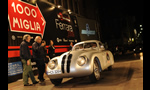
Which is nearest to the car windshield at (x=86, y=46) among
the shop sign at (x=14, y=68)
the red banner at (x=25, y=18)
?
the shop sign at (x=14, y=68)

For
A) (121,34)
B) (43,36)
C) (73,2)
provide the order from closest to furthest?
(43,36), (73,2), (121,34)

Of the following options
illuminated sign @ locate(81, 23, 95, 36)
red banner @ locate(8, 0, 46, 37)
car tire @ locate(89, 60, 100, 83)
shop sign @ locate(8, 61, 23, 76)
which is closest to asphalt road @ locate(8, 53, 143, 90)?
car tire @ locate(89, 60, 100, 83)

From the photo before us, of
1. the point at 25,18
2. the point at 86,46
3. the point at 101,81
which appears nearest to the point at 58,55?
the point at 25,18

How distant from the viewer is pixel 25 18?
32.7 ft

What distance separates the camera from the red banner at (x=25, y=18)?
880 centimetres

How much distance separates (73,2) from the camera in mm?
21875

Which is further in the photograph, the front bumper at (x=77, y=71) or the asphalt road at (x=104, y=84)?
the front bumper at (x=77, y=71)

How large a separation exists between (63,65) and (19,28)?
4716 mm

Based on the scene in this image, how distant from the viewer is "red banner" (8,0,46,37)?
8797 mm

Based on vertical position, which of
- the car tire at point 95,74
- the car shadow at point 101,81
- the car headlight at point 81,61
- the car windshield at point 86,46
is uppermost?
the car windshield at point 86,46

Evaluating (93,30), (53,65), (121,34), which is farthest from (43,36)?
(121,34)

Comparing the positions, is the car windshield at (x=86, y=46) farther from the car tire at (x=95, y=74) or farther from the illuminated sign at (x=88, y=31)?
the illuminated sign at (x=88, y=31)

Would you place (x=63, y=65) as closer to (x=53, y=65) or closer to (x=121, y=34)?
(x=53, y=65)

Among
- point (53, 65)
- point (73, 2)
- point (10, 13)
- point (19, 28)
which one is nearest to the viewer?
point (53, 65)
